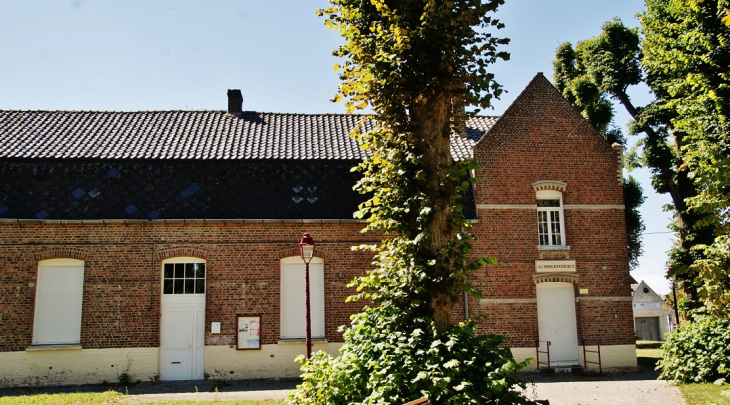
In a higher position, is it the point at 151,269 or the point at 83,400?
the point at 151,269

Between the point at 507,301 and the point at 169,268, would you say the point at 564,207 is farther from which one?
the point at 169,268

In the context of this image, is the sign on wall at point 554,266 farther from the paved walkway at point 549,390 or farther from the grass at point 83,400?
the grass at point 83,400

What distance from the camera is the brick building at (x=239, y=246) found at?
1402 cm

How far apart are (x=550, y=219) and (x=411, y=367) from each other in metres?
10.6

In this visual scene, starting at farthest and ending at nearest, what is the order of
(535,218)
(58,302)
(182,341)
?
(535,218) → (182,341) → (58,302)

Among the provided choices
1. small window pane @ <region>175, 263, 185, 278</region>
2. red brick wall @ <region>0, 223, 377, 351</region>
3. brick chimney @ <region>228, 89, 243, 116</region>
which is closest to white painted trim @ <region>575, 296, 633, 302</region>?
red brick wall @ <region>0, 223, 377, 351</region>

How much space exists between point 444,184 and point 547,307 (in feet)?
31.1

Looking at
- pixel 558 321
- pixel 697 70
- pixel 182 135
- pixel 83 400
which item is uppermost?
pixel 697 70

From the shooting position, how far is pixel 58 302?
14094 mm

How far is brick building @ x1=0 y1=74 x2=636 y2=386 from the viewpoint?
46.0ft

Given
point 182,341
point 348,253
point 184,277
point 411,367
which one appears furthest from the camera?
point 348,253

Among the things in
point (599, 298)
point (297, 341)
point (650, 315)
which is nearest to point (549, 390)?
point (599, 298)

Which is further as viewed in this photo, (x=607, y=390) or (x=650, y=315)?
(x=650, y=315)

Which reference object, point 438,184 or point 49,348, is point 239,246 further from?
point 438,184
